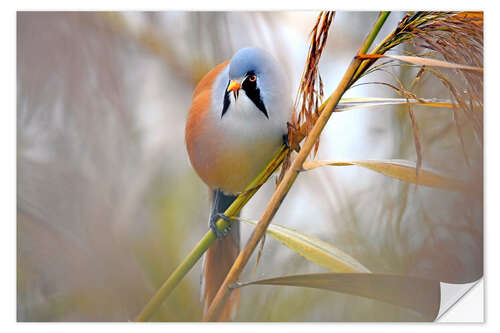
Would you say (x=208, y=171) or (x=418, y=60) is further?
(x=208, y=171)

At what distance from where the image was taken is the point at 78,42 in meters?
1.85

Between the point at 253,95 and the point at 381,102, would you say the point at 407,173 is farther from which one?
the point at 253,95

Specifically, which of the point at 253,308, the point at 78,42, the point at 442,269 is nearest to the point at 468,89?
the point at 442,269

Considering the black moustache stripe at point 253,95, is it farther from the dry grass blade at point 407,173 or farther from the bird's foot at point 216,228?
the bird's foot at point 216,228

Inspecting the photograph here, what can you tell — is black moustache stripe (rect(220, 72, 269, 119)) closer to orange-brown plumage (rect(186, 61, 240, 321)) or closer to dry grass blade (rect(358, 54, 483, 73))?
orange-brown plumage (rect(186, 61, 240, 321))

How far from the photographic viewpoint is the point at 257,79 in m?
1.72

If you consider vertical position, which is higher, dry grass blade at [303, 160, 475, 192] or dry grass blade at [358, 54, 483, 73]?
dry grass blade at [358, 54, 483, 73]

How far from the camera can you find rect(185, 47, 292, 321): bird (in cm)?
Result: 171

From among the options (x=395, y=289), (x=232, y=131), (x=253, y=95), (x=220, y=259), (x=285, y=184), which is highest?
(x=253, y=95)

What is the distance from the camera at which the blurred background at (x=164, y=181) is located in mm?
1813

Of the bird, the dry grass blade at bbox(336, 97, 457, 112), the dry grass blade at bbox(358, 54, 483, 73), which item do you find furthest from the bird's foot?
the dry grass blade at bbox(358, 54, 483, 73)

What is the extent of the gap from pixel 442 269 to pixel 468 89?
59 cm

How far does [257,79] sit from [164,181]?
0.45 meters

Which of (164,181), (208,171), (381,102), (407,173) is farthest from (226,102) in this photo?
(407,173)
